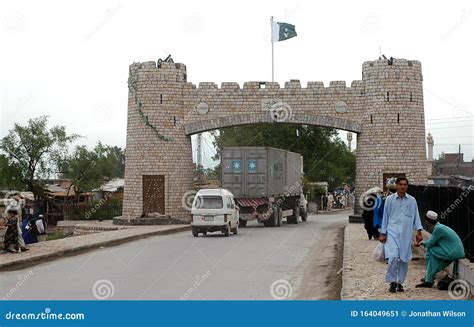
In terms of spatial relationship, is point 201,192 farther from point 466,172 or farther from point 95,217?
point 466,172

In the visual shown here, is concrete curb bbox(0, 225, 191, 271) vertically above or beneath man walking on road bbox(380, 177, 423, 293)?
beneath

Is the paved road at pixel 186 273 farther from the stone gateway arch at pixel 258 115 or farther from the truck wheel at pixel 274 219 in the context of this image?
the stone gateway arch at pixel 258 115

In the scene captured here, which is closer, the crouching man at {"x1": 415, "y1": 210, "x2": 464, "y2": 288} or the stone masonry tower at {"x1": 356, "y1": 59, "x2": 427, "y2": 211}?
the crouching man at {"x1": 415, "y1": 210, "x2": 464, "y2": 288}

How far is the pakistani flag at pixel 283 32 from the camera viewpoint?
3622 cm

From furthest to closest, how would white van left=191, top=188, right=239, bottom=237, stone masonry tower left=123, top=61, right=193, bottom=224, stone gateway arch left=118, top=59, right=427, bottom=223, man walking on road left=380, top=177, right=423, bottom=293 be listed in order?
stone masonry tower left=123, top=61, right=193, bottom=224
stone gateway arch left=118, top=59, right=427, bottom=223
white van left=191, top=188, right=239, bottom=237
man walking on road left=380, top=177, right=423, bottom=293

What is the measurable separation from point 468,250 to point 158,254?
343 inches

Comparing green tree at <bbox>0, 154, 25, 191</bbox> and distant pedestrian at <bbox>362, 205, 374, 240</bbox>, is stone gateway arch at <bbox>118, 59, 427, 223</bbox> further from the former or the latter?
green tree at <bbox>0, 154, 25, 191</bbox>

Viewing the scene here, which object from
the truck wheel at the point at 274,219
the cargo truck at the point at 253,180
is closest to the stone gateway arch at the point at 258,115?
the cargo truck at the point at 253,180

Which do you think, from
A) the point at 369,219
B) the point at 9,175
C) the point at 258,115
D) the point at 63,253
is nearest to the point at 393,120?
the point at 258,115

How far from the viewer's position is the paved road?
36.7 feet

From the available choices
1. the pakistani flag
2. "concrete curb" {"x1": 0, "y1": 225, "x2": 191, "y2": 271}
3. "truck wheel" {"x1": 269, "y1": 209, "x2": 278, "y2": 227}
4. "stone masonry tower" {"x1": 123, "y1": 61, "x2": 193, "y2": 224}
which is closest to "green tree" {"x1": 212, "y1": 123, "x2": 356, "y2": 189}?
the pakistani flag

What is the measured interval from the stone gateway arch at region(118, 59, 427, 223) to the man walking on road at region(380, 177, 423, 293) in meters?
23.7

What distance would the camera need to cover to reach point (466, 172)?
95.4 meters

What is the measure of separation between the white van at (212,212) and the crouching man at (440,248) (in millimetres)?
13060
